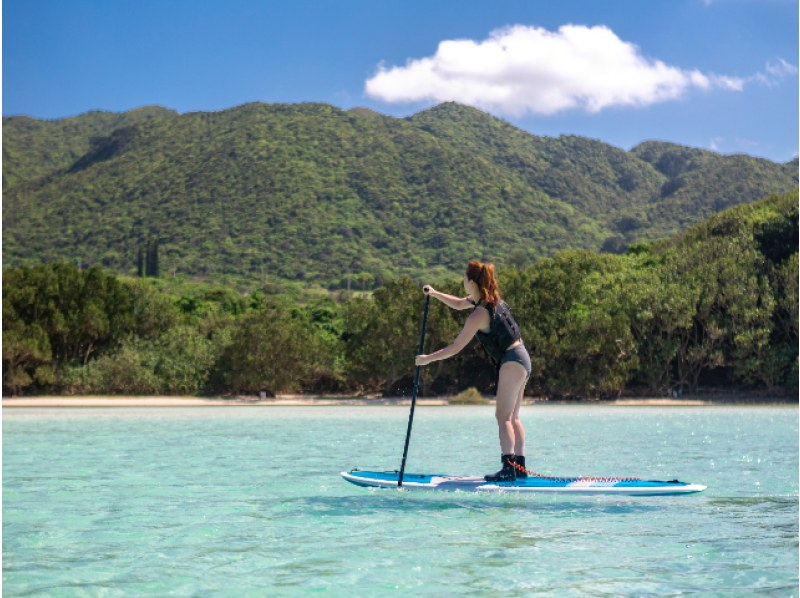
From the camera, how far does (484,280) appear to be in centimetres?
900

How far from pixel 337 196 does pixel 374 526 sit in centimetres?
10839

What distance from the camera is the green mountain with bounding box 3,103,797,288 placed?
102 meters

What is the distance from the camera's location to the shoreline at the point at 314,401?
1464 inches

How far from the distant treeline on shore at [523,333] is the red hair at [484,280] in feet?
99.9

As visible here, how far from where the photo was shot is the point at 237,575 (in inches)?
247

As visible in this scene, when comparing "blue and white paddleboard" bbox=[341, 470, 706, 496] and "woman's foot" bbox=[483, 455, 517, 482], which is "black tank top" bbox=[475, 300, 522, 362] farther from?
"blue and white paddleboard" bbox=[341, 470, 706, 496]

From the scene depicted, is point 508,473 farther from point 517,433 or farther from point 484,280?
point 484,280

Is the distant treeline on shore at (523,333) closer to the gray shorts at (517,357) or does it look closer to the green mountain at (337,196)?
the gray shorts at (517,357)

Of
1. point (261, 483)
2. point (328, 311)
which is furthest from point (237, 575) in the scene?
point (328, 311)

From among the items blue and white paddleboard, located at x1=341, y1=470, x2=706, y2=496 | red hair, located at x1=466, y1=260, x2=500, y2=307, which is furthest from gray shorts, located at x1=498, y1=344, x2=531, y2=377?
blue and white paddleboard, located at x1=341, y1=470, x2=706, y2=496

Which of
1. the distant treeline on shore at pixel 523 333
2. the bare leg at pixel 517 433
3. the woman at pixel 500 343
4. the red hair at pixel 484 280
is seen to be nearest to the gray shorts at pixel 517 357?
the woman at pixel 500 343

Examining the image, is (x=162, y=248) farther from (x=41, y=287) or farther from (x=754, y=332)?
(x=754, y=332)

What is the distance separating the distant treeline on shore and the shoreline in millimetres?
815

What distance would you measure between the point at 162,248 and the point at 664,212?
217ft
